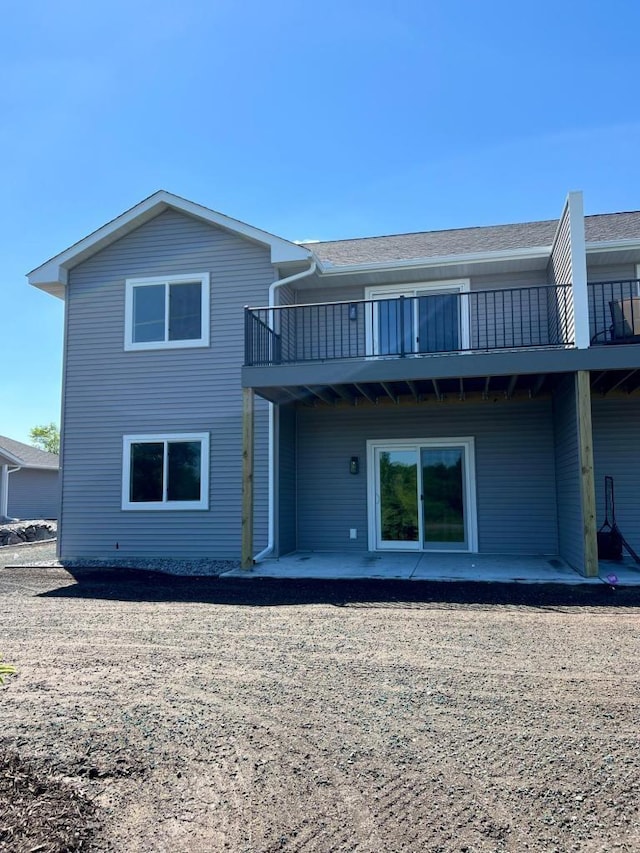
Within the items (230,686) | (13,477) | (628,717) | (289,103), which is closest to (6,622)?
(230,686)

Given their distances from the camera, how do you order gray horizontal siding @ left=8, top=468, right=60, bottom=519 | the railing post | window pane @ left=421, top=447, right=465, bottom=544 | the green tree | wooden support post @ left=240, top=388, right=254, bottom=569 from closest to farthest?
1. wooden support post @ left=240, top=388, right=254, bottom=569
2. the railing post
3. window pane @ left=421, top=447, right=465, bottom=544
4. gray horizontal siding @ left=8, top=468, right=60, bottom=519
5. the green tree

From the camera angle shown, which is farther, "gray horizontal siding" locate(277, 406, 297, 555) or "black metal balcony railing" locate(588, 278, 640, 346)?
"gray horizontal siding" locate(277, 406, 297, 555)

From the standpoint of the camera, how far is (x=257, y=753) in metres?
3.23

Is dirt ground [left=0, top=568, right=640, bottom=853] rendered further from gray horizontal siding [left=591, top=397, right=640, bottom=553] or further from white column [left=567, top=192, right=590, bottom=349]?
gray horizontal siding [left=591, top=397, right=640, bottom=553]

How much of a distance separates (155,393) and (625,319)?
787cm

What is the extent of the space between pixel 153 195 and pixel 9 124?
249 centimetres

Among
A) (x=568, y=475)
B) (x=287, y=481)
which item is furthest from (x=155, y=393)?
(x=568, y=475)

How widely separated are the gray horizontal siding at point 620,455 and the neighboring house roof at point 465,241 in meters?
2.77

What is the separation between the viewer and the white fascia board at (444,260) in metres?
10.4

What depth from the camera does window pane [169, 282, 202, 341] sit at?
36.7 feet

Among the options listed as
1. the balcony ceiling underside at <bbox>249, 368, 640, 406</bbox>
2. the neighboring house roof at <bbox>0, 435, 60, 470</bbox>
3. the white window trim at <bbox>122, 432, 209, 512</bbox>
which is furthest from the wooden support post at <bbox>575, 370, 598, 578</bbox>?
the neighboring house roof at <bbox>0, 435, 60, 470</bbox>

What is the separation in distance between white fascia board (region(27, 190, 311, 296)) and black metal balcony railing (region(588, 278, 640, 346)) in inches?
189

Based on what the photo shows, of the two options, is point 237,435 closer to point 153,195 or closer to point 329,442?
point 329,442

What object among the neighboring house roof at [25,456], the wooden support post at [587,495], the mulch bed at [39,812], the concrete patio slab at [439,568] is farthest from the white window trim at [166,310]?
the neighboring house roof at [25,456]
